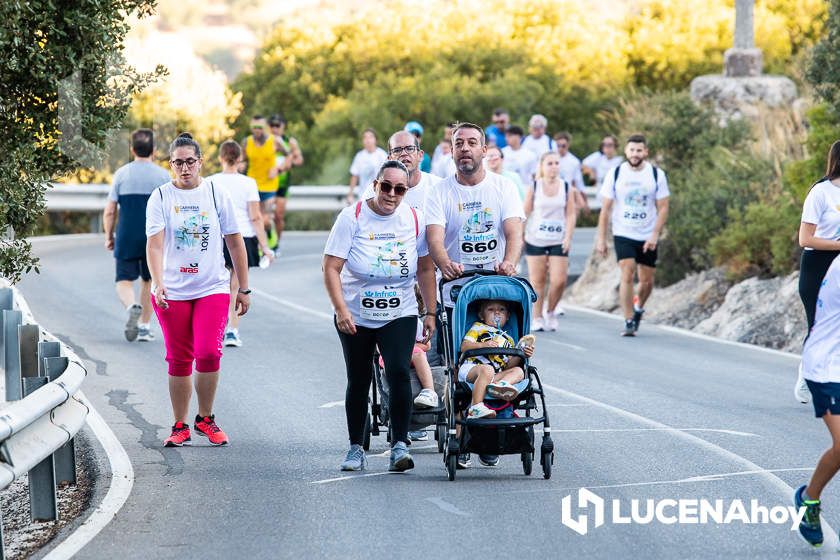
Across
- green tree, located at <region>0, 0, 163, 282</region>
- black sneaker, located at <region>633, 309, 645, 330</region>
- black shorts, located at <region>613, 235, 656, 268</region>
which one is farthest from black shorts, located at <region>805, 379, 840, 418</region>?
black sneaker, located at <region>633, 309, 645, 330</region>

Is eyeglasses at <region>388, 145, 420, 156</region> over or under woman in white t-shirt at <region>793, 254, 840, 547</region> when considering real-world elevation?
over

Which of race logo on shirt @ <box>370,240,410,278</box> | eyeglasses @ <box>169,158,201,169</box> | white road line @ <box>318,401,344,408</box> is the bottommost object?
white road line @ <box>318,401,344,408</box>

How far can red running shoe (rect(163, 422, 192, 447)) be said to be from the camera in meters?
10.9

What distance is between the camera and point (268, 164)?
23688 millimetres

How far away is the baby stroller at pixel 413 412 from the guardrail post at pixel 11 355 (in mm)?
2627

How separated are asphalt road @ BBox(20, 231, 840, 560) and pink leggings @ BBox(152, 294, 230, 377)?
0.57 metres

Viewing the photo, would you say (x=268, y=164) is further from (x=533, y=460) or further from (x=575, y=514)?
(x=575, y=514)

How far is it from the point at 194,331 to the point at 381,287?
164 centimetres

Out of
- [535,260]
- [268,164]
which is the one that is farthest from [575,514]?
[268,164]

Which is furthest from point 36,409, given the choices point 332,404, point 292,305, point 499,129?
point 499,129

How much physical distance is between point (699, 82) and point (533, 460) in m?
19.7

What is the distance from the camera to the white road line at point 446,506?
876 cm

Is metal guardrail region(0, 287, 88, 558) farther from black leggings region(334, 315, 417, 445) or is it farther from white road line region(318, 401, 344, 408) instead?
white road line region(318, 401, 344, 408)

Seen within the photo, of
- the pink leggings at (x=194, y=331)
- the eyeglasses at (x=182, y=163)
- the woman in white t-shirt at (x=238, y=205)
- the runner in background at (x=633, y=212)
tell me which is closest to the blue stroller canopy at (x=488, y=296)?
the pink leggings at (x=194, y=331)
